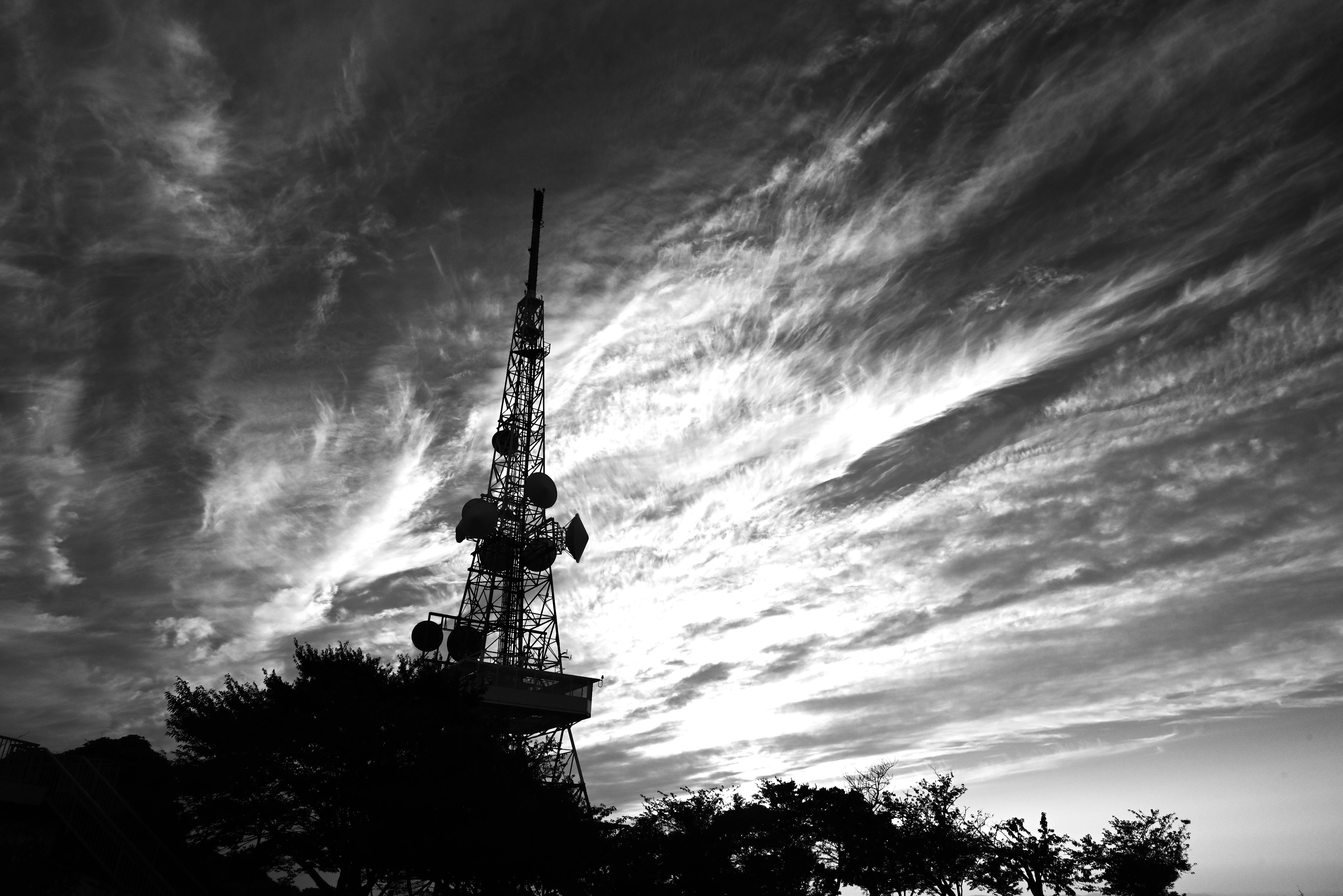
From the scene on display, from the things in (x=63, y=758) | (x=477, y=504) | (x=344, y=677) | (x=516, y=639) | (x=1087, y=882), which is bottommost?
(x=1087, y=882)

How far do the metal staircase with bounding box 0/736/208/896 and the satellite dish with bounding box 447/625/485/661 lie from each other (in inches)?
814

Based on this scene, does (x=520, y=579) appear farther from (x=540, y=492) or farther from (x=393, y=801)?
(x=393, y=801)

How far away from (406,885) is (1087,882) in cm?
3493

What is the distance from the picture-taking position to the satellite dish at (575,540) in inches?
1857

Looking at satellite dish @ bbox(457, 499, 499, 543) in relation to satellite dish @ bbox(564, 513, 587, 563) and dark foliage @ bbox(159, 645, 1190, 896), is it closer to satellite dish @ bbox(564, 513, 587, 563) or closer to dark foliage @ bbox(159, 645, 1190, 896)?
satellite dish @ bbox(564, 513, 587, 563)

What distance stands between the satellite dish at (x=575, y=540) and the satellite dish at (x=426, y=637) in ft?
29.4

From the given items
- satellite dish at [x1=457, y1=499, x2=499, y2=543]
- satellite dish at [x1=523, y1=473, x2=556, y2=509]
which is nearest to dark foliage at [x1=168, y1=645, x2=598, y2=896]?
satellite dish at [x1=457, y1=499, x2=499, y2=543]

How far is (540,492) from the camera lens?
4866 centimetres

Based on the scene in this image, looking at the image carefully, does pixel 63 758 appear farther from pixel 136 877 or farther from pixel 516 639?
pixel 516 639

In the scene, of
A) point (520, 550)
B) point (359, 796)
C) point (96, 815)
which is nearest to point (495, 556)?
point (520, 550)

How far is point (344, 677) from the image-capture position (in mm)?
28438

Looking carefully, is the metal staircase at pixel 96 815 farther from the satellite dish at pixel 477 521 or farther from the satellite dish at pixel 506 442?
the satellite dish at pixel 506 442

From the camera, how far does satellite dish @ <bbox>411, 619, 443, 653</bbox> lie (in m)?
42.9

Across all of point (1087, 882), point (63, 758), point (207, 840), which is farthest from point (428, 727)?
point (1087, 882)
